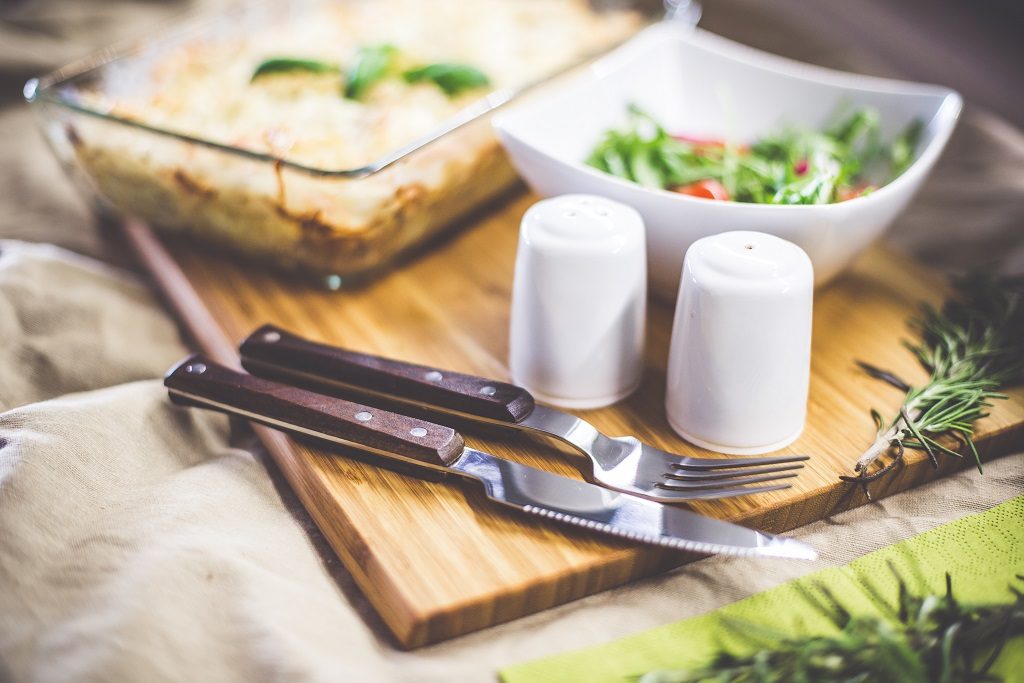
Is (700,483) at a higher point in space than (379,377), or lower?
lower

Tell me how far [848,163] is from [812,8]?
0.98 metres

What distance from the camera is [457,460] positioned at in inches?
38.8

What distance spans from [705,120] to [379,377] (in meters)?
0.87

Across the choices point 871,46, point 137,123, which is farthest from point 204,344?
point 871,46

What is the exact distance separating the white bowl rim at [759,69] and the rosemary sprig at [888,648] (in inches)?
19.7

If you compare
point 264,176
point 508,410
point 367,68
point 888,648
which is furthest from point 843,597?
point 367,68

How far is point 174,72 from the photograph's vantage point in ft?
5.16

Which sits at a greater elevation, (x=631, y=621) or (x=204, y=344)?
(x=204, y=344)

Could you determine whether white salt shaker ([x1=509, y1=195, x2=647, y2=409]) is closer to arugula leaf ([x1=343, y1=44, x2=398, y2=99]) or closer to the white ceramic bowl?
the white ceramic bowl

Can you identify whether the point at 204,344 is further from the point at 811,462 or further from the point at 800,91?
the point at 800,91

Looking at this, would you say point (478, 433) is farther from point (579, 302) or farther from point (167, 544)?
point (167, 544)

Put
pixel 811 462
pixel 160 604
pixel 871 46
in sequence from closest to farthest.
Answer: pixel 160 604, pixel 811 462, pixel 871 46

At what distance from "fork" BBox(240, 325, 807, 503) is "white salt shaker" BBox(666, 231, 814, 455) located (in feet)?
0.16

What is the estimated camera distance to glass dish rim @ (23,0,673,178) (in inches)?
48.8
